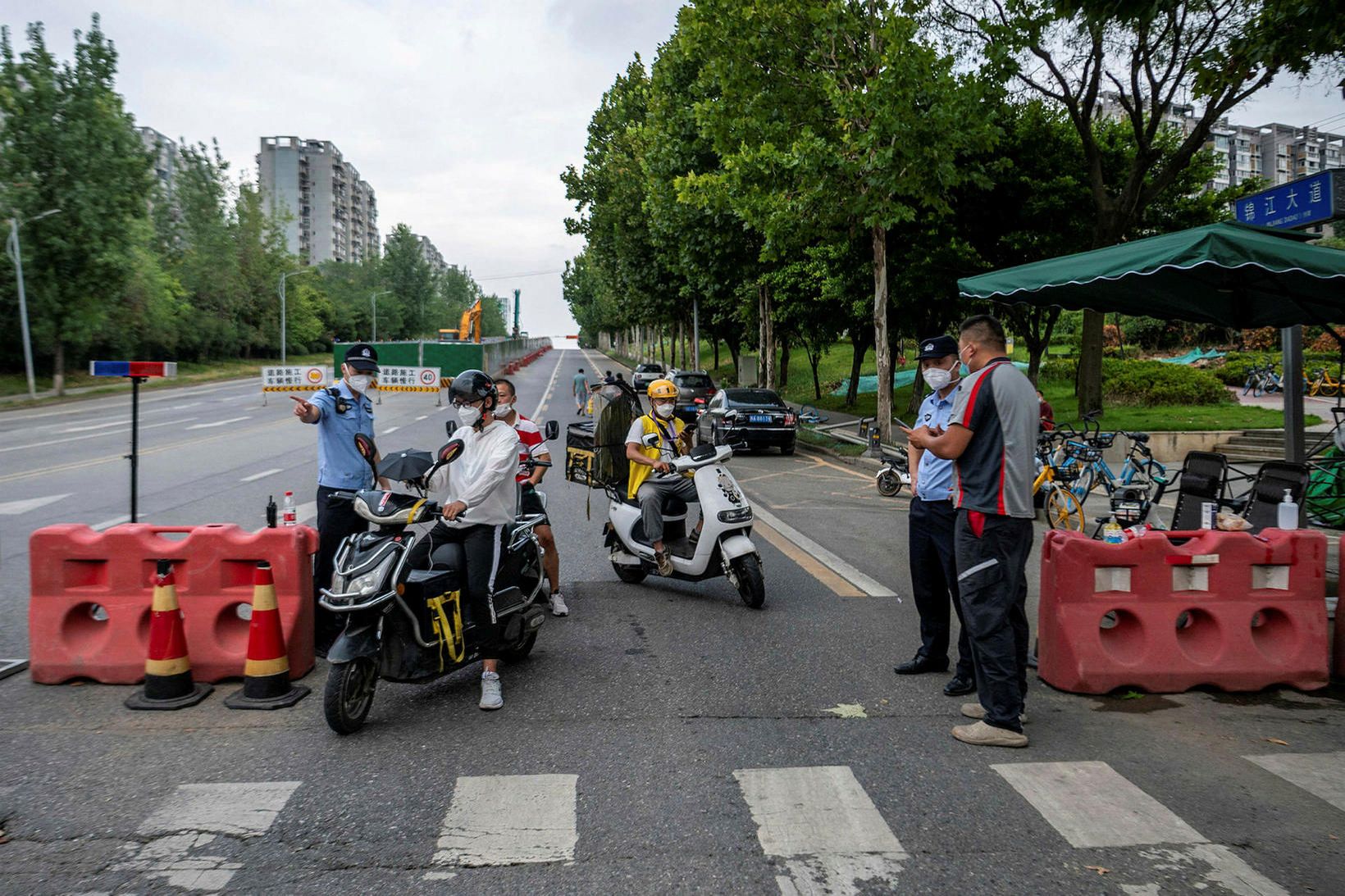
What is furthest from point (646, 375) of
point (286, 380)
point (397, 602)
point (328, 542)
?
point (397, 602)

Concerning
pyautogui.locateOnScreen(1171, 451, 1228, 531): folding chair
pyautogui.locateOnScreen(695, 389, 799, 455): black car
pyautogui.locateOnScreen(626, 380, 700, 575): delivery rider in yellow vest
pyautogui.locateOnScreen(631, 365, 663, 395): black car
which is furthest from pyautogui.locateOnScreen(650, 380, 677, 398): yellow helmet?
pyautogui.locateOnScreen(631, 365, 663, 395): black car

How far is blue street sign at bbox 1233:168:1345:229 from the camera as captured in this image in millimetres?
7375

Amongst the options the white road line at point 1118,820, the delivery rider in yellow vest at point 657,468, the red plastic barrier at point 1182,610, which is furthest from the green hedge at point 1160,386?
the white road line at point 1118,820

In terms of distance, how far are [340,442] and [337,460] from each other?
119mm

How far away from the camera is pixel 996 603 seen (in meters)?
4.75

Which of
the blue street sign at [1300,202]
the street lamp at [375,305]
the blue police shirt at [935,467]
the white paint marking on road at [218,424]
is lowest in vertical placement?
the white paint marking on road at [218,424]

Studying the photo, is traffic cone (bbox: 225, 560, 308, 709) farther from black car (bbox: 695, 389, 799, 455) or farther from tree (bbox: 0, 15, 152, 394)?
tree (bbox: 0, 15, 152, 394)

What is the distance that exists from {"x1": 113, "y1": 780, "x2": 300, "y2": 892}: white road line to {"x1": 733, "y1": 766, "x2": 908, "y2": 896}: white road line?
6.22 ft

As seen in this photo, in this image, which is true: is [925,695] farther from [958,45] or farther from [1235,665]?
[958,45]

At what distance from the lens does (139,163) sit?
40625mm

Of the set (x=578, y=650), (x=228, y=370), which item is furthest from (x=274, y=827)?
(x=228, y=370)

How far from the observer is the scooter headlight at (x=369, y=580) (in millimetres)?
4668

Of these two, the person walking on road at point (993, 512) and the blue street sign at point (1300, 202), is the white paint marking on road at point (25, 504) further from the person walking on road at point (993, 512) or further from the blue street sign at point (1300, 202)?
the blue street sign at point (1300, 202)

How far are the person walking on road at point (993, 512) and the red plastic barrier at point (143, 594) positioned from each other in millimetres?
3596
